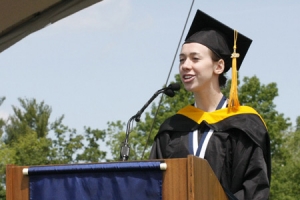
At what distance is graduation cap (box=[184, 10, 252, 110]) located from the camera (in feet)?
14.1

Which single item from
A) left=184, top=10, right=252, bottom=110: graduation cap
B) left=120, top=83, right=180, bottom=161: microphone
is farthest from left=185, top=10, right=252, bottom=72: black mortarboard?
left=120, top=83, right=180, bottom=161: microphone

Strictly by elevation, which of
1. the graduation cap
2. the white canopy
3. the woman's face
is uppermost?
the white canopy

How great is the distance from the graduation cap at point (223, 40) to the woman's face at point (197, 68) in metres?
0.07

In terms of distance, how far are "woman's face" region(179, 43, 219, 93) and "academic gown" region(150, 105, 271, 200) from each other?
7.1 inches

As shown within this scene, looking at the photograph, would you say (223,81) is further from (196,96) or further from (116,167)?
(116,167)

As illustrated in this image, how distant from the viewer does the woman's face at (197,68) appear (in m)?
4.10

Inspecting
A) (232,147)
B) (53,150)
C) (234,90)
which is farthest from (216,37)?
(53,150)

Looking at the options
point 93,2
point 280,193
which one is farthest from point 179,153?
point 280,193

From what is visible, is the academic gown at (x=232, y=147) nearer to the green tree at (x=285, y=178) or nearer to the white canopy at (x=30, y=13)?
the white canopy at (x=30, y=13)

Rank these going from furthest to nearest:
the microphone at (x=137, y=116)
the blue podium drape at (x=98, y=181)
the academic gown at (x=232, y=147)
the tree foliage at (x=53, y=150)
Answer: the tree foliage at (x=53, y=150)
the academic gown at (x=232, y=147)
the microphone at (x=137, y=116)
the blue podium drape at (x=98, y=181)

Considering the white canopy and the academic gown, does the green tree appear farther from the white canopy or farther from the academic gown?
the academic gown

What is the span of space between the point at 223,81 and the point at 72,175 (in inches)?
50.3

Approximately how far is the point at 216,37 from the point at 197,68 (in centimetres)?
36

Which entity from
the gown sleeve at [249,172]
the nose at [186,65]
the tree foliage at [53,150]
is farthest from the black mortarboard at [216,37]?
the tree foliage at [53,150]
